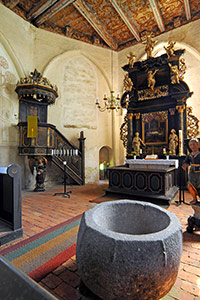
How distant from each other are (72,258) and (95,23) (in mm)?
10175

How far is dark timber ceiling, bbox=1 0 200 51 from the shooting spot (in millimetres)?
7426

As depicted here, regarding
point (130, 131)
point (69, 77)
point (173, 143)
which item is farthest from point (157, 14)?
point (173, 143)

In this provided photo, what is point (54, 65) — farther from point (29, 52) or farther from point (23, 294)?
point (23, 294)

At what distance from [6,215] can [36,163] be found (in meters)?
3.65

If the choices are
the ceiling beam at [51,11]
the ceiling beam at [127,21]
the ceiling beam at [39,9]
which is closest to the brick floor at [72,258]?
the ceiling beam at [39,9]

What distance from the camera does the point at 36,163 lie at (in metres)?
6.59

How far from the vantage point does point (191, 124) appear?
7672 mm

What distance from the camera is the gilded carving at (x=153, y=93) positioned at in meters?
8.02

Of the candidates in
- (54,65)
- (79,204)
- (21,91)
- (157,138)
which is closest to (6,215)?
(79,204)

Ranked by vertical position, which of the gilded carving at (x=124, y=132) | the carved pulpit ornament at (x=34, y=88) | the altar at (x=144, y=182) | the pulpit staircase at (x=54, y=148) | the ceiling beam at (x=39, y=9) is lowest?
the altar at (x=144, y=182)

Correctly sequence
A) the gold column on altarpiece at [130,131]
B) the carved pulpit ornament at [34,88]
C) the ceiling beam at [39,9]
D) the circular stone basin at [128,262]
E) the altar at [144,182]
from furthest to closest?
the gold column on altarpiece at [130,131] < the ceiling beam at [39,9] < the carved pulpit ornament at [34,88] < the altar at [144,182] < the circular stone basin at [128,262]

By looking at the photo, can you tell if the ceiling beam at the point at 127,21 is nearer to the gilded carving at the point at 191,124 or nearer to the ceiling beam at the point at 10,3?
the ceiling beam at the point at 10,3

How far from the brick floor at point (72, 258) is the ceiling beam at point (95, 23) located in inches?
330

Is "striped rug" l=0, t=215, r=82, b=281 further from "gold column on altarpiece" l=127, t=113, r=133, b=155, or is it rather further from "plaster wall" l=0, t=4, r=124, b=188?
"gold column on altarpiece" l=127, t=113, r=133, b=155
